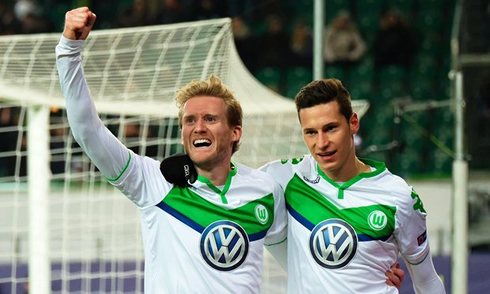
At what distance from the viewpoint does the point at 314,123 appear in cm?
→ 345

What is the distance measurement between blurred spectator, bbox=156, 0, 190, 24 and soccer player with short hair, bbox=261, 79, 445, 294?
8915mm

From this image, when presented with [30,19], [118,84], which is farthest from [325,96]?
[30,19]

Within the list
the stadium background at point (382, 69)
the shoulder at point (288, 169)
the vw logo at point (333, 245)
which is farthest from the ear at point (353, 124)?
the stadium background at point (382, 69)

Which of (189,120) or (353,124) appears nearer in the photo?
(189,120)

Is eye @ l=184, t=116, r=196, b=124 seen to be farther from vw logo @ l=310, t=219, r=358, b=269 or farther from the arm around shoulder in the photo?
the arm around shoulder

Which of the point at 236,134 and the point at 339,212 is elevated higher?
the point at 236,134

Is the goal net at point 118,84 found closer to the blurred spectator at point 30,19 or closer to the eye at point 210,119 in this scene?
the eye at point 210,119

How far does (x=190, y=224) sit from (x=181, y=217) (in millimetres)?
39

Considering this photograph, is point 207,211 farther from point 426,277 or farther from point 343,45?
point 343,45

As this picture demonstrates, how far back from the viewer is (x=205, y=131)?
3.35 meters

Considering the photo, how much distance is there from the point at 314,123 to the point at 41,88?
310 centimetres

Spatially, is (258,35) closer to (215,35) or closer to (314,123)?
(215,35)

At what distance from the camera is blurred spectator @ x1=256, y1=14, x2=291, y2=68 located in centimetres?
1205

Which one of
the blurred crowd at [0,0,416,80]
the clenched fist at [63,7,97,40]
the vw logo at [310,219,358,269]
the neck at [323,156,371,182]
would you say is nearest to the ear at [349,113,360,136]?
the neck at [323,156,371,182]
